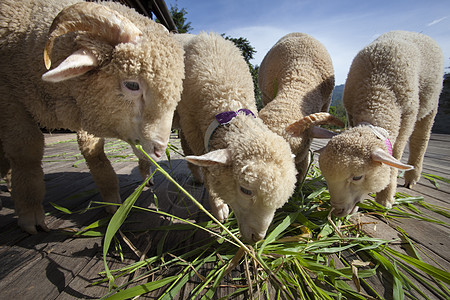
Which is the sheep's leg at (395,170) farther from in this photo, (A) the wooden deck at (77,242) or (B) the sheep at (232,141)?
(B) the sheep at (232,141)

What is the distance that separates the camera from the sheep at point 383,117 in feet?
5.25

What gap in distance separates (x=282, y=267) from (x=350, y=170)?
860mm

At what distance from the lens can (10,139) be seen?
144cm

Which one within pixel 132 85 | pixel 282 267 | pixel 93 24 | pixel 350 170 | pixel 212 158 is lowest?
pixel 282 267

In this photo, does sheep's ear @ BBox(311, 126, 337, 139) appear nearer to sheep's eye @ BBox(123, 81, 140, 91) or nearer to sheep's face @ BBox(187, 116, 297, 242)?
sheep's face @ BBox(187, 116, 297, 242)

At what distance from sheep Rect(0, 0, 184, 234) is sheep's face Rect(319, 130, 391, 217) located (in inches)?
48.1

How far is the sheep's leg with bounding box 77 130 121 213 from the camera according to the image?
1762 millimetres

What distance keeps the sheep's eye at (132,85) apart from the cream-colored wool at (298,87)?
3.44 feet

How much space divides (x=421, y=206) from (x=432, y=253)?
0.80 m

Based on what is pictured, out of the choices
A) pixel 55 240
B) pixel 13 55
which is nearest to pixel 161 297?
pixel 55 240

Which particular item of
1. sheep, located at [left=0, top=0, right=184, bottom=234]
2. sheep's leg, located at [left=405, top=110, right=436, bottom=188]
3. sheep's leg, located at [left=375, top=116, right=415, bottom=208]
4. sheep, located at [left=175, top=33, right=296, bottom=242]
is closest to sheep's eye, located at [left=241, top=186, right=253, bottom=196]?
sheep, located at [left=175, top=33, right=296, bottom=242]

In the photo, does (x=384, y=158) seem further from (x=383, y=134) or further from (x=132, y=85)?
(x=132, y=85)

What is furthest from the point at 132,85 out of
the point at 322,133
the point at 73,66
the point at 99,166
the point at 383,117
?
the point at 383,117

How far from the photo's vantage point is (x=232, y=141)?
4.58 feet
